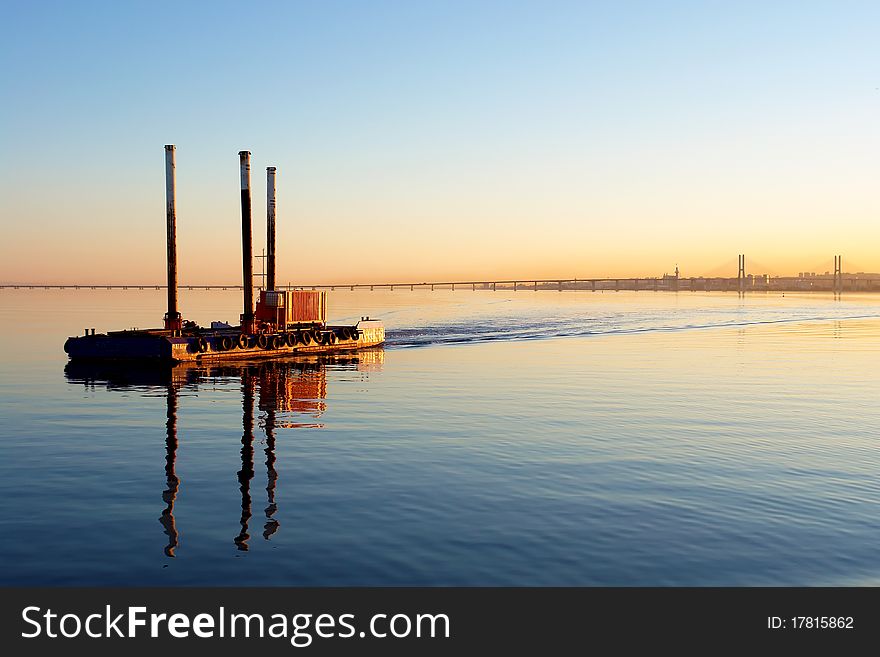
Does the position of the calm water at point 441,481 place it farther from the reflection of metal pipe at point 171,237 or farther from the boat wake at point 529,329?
the boat wake at point 529,329

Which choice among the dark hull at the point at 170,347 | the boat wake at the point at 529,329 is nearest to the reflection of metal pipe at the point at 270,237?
the dark hull at the point at 170,347

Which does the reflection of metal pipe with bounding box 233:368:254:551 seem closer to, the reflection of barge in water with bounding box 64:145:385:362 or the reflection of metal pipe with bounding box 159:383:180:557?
the reflection of metal pipe with bounding box 159:383:180:557

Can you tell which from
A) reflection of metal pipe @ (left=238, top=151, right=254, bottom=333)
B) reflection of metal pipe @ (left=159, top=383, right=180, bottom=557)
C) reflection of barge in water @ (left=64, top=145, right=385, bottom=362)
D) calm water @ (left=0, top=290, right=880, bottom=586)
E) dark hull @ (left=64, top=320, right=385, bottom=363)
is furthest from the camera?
reflection of metal pipe @ (left=238, top=151, right=254, bottom=333)

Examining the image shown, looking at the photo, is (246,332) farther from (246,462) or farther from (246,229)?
(246,462)

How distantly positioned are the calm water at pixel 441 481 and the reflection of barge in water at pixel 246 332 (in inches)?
412

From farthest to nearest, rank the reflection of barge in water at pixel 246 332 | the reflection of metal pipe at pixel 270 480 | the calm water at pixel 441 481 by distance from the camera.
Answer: the reflection of barge in water at pixel 246 332 < the reflection of metal pipe at pixel 270 480 < the calm water at pixel 441 481

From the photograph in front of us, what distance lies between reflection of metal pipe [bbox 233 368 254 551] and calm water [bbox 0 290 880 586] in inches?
4.3

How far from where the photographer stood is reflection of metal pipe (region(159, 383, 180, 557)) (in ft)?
54.6

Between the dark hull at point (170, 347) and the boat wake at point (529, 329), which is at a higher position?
the dark hull at point (170, 347)

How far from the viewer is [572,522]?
58.8 feet

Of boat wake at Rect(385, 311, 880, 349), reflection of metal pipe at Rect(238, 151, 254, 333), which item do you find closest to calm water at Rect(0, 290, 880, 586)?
reflection of metal pipe at Rect(238, 151, 254, 333)

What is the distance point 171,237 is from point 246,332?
9337 millimetres

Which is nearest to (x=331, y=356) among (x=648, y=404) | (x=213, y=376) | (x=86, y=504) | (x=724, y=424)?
(x=213, y=376)

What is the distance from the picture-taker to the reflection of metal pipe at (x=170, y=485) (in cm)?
1663
